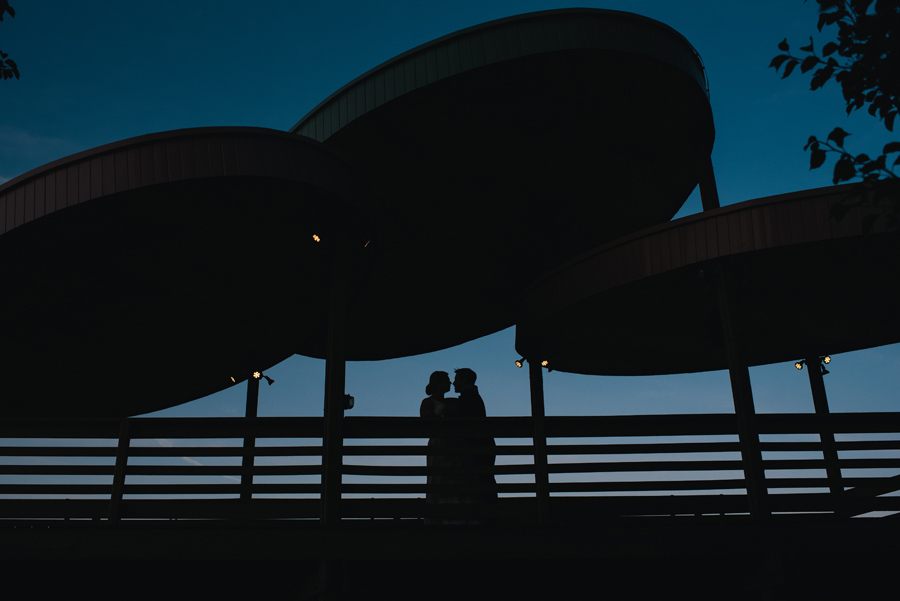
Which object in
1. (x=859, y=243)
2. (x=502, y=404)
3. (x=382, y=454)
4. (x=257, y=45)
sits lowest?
(x=382, y=454)

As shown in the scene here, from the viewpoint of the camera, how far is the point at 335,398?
21.3 ft

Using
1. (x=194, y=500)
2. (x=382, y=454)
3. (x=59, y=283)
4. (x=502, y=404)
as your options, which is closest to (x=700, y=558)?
(x=382, y=454)

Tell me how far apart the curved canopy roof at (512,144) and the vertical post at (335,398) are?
0.66 meters

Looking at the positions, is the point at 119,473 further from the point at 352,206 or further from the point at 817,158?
the point at 817,158

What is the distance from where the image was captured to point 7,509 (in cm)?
642

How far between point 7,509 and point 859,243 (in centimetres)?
814

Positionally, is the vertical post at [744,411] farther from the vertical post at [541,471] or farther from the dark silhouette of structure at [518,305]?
the vertical post at [541,471]

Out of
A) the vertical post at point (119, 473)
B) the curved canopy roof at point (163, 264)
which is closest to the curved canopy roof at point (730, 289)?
the curved canopy roof at point (163, 264)

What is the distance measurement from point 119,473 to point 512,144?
5556 mm

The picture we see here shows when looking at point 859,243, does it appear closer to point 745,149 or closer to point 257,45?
point 745,149

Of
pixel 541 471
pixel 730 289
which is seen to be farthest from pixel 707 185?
pixel 541 471

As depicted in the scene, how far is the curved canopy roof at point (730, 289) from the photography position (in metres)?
6.59

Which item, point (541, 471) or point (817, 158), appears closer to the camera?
point (817, 158)

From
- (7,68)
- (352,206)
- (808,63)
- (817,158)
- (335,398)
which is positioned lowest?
(335,398)
